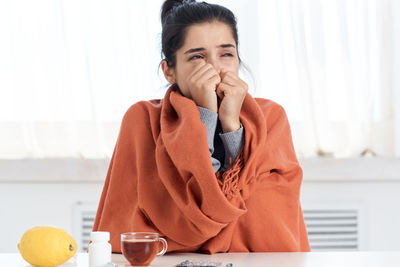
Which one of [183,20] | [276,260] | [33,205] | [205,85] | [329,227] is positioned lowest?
[329,227]

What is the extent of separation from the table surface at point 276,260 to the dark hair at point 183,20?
0.65 m

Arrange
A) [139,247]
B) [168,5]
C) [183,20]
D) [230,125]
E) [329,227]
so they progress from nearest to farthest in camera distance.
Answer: [139,247]
[230,125]
[183,20]
[168,5]
[329,227]

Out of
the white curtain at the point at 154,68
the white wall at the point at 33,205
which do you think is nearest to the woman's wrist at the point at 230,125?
the white curtain at the point at 154,68

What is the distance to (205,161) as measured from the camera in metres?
1.24

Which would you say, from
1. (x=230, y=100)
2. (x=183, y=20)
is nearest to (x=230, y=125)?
(x=230, y=100)

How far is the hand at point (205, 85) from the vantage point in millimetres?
1420

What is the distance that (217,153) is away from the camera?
147 centimetres

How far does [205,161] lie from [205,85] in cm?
26

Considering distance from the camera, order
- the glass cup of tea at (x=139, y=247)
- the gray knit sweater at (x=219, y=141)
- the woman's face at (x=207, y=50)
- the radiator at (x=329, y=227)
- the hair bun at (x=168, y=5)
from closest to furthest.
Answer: the glass cup of tea at (x=139, y=247), the gray knit sweater at (x=219, y=141), the woman's face at (x=207, y=50), the hair bun at (x=168, y=5), the radiator at (x=329, y=227)

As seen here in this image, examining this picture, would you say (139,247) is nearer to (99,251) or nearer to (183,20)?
(99,251)

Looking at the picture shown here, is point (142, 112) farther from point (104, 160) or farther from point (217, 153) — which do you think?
point (104, 160)

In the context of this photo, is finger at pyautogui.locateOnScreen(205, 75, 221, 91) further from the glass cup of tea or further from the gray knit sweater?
the glass cup of tea

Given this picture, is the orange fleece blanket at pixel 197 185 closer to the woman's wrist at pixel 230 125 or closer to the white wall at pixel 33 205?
the woman's wrist at pixel 230 125

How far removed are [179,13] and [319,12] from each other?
3.34 feet
